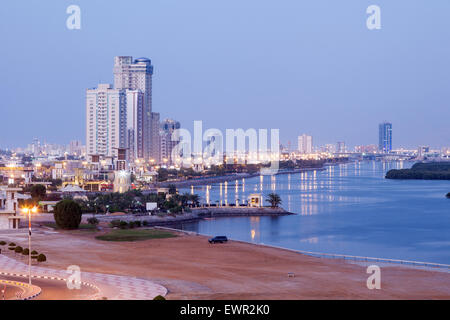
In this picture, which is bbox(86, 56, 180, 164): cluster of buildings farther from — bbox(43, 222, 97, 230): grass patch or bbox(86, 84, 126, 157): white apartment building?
bbox(43, 222, 97, 230): grass patch

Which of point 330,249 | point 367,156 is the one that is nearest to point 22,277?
point 330,249

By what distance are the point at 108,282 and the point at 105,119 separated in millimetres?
64660

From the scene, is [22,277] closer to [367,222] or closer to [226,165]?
[367,222]

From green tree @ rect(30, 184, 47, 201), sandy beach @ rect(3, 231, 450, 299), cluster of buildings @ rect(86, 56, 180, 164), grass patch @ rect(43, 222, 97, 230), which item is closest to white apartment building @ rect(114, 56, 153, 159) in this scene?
cluster of buildings @ rect(86, 56, 180, 164)

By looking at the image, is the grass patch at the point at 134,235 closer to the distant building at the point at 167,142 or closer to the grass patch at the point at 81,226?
the grass patch at the point at 81,226

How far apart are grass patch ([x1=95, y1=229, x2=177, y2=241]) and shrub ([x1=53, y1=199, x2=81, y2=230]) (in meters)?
1.37

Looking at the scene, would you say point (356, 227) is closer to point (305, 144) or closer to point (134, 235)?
point (134, 235)

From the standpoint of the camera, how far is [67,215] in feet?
69.7

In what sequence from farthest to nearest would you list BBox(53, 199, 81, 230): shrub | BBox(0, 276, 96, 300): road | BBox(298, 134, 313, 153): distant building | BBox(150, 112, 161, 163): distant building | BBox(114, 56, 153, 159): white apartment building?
1. BBox(298, 134, 313, 153): distant building
2. BBox(114, 56, 153, 159): white apartment building
3. BBox(150, 112, 161, 163): distant building
4. BBox(53, 199, 81, 230): shrub
5. BBox(0, 276, 96, 300): road

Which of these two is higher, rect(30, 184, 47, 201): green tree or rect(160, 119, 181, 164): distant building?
rect(160, 119, 181, 164): distant building

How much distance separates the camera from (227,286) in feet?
39.1

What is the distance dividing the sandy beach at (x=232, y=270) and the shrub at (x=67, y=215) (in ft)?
5.84

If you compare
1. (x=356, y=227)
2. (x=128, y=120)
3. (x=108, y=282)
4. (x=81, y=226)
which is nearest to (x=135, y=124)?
(x=128, y=120)

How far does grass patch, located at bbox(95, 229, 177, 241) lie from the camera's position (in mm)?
19719
